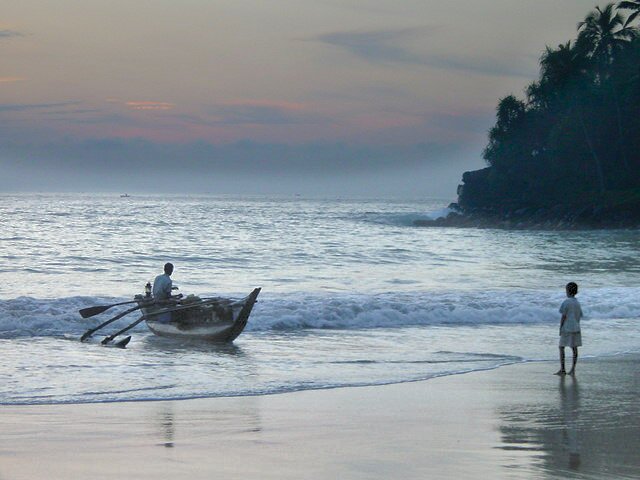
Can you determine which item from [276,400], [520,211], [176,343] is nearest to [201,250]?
[176,343]

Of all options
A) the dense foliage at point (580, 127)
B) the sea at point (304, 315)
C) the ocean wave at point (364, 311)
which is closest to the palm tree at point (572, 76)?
the dense foliage at point (580, 127)

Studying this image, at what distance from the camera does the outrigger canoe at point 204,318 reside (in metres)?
17.5

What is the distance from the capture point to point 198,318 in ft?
58.0

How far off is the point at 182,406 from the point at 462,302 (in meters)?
14.2

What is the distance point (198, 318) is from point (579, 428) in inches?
377

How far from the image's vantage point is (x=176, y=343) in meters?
17.5

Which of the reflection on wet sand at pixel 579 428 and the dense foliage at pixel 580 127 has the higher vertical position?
the dense foliage at pixel 580 127

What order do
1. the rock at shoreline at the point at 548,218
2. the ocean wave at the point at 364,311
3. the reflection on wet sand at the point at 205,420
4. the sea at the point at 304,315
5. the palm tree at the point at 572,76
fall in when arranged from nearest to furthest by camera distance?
the reflection on wet sand at the point at 205,420
the sea at the point at 304,315
the ocean wave at the point at 364,311
the rock at shoreline at the point at 548,218
the palm tree at the point at 572,76

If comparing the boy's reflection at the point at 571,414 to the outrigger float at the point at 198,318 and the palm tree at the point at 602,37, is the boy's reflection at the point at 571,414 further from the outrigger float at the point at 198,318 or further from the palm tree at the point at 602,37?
the palm tree at the point at 602,37

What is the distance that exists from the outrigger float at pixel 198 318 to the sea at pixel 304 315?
0.95ft

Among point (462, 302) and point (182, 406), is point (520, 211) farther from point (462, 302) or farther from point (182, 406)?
point (182, 406)

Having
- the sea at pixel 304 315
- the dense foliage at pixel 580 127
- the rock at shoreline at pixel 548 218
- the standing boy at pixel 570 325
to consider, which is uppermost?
the dense foliage at pixel 580 127

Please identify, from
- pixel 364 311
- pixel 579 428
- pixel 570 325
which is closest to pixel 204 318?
pixel 364 311

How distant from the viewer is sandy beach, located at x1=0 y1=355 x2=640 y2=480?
7734 millimetres
